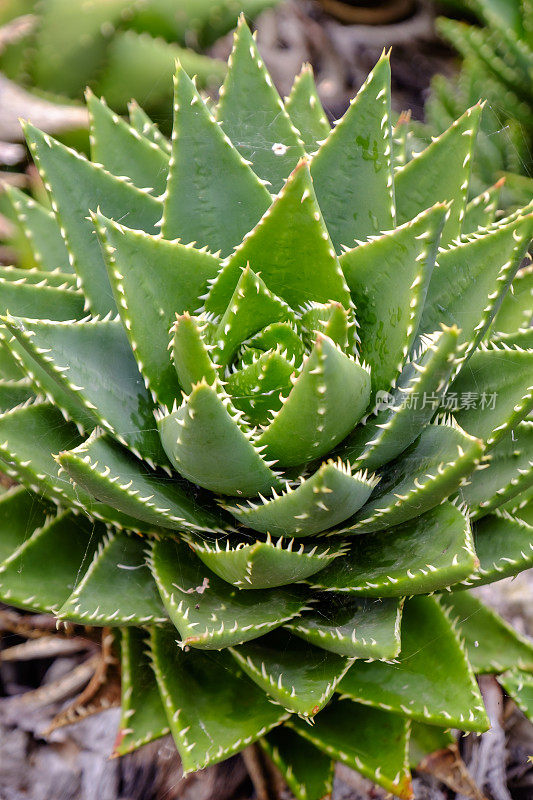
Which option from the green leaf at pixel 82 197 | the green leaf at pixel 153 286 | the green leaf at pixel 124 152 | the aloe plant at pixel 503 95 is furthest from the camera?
the aloe plant at pixel 503 95

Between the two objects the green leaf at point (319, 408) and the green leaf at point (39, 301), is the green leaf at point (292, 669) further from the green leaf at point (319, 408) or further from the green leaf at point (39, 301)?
the green leaf at point (39, 301)

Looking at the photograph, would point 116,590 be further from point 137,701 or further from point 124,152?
point 124,152

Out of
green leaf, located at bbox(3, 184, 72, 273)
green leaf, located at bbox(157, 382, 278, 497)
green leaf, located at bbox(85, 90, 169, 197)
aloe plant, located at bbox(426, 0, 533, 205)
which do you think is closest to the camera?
green leaf, located at bbox(157, 382, 278, 497)

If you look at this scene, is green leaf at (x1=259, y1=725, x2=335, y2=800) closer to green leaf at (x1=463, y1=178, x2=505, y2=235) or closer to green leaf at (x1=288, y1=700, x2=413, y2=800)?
green leaf at (x1=288, y1=700, x2=413, y2=800)

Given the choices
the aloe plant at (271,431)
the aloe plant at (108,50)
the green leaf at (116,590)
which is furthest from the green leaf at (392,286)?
the aloe plant at (108,50)

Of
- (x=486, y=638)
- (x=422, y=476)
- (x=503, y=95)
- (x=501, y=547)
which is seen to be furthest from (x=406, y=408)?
(x=503, y=95)

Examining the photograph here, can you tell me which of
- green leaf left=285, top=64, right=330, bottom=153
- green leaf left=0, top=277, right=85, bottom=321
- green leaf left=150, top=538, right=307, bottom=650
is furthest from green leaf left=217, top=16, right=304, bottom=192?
green leaf left=150, top=538, right=307, bottom=650
